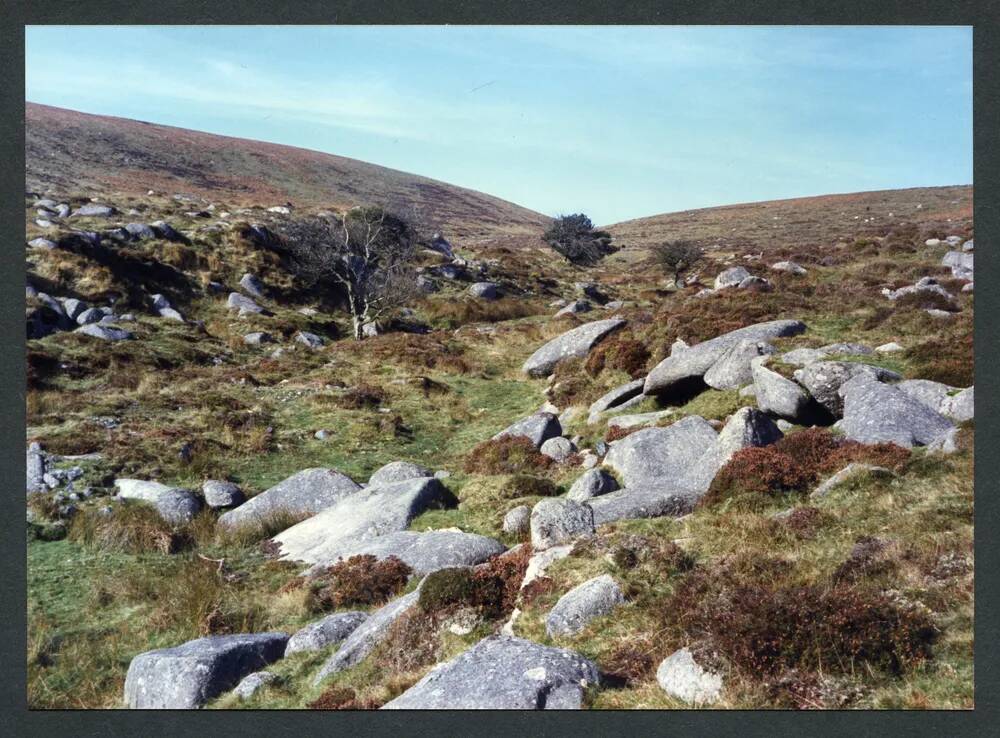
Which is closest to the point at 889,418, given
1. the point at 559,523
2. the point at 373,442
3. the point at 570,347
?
the point at 559,523

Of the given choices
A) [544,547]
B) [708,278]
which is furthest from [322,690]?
[708,278]

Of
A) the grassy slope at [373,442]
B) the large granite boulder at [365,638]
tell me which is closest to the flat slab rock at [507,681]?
the grassy slope at [373,442]

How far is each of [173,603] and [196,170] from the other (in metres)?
69.8

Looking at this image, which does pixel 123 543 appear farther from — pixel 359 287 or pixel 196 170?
pixel 196 170

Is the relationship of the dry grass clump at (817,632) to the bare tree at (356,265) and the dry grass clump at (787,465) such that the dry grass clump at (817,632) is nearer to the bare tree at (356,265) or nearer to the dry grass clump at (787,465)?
the dry grass clump at (787,465)

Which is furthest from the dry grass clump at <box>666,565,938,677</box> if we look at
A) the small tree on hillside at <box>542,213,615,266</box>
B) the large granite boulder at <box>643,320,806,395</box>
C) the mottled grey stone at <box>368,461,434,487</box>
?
the small tree on hillside at <box>542,213,615,266</box>

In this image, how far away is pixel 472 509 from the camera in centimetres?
1350

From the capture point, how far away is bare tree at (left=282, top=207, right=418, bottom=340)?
34.5 m

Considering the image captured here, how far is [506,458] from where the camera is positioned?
16844 mm

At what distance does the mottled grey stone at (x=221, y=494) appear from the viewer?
14.8m

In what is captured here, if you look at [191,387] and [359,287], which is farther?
[359,287]

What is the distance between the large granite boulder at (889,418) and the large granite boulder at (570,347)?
12994 mm

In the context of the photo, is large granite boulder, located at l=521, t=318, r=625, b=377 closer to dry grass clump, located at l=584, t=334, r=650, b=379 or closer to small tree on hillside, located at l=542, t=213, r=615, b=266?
dry grass clump, located at l=584, t=334, r=650, b=379

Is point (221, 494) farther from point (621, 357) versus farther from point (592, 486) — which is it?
point (621, 357)
